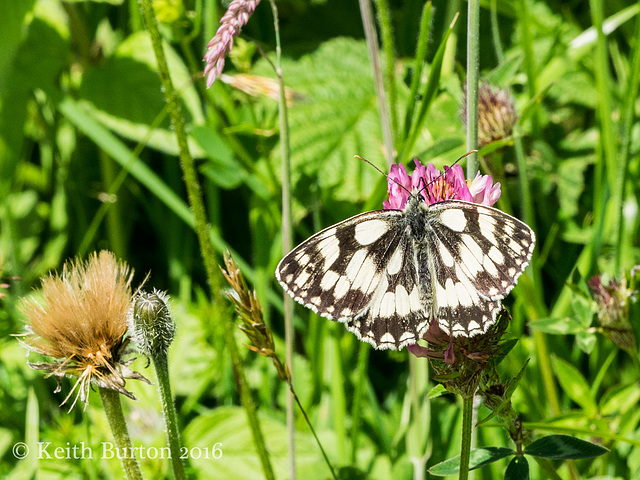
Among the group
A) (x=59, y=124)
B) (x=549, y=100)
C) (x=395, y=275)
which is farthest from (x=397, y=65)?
(x=395, y=275)

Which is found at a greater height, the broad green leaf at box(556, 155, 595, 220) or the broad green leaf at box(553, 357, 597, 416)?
the broad green leaf at box(556, 155, 595, 220)

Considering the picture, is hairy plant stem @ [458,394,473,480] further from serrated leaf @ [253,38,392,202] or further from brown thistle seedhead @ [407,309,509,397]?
serrated leaf @ [253,38,392,202]

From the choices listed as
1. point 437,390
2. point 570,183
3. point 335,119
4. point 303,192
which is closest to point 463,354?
point 437,390

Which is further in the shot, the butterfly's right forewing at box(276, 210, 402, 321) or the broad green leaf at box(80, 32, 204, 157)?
the broad green leaf at box(80, 32, 204, 157)

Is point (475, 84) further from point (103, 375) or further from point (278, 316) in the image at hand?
point (278, 316)

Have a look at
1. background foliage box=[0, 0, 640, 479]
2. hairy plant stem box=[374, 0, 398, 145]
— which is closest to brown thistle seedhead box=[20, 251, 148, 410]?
background foliage box=[0, 0, 640, 479]
